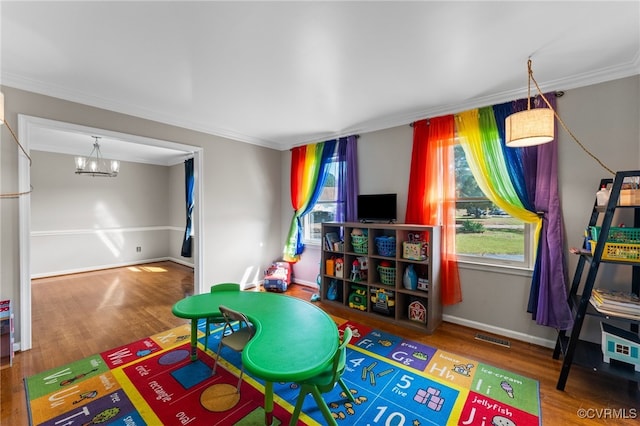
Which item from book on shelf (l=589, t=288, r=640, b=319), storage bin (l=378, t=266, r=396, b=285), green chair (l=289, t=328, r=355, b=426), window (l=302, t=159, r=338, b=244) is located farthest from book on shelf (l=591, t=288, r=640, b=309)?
window (l=302, t=159, r=338, b=244)

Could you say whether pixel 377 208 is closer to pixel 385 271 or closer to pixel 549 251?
pixel 385 271

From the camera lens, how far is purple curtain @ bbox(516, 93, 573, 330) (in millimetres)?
2461

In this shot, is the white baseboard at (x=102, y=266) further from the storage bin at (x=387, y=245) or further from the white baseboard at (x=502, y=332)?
the white baseboard at (x=502, y=332)

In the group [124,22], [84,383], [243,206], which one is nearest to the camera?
[124,22]

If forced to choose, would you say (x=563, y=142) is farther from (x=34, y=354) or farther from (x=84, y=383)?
(x=34, y=354)

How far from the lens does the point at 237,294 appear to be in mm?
2543

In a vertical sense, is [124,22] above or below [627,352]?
above

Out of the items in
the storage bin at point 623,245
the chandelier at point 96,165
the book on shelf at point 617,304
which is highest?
the chandelier at point 96,165

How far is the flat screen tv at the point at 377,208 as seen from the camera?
11.4 ft

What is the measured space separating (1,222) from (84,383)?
67.6 inches

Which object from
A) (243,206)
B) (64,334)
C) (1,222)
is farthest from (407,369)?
(1,222)

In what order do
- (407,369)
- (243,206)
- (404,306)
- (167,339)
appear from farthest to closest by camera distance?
(243,206) < (404,306) < (167,339) < (407,369)

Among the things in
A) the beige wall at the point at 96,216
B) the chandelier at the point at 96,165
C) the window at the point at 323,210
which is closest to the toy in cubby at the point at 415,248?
the window at the point at 323,210

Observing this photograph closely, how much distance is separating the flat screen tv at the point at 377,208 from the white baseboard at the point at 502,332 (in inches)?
54.8
